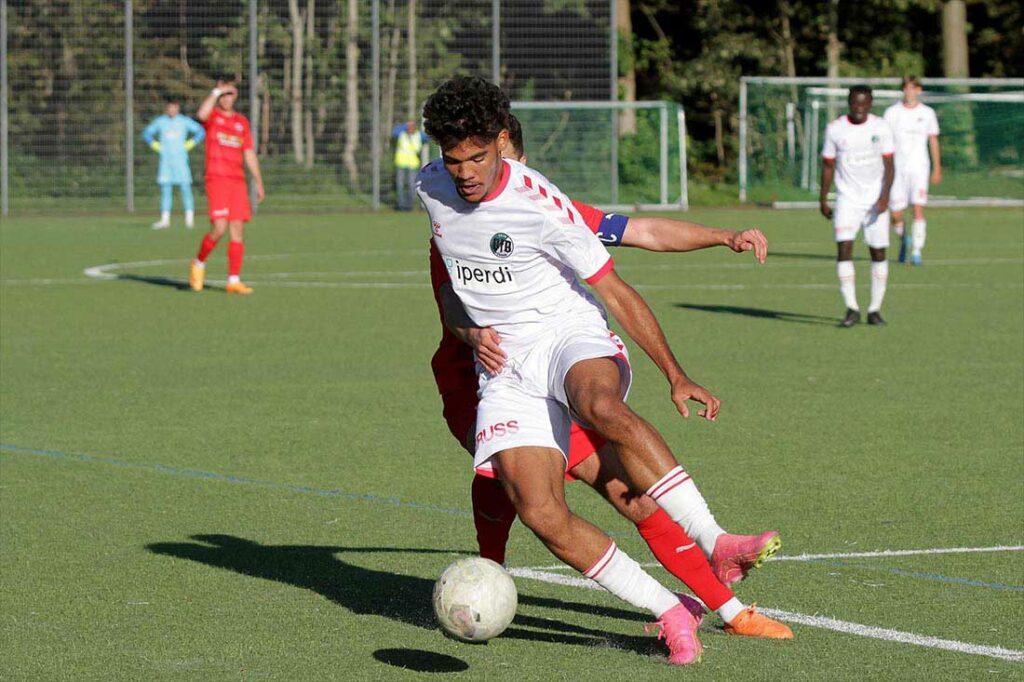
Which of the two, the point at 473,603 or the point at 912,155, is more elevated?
the point at 912,155

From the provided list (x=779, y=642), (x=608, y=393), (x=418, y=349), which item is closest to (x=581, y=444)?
(x=608, y=393)

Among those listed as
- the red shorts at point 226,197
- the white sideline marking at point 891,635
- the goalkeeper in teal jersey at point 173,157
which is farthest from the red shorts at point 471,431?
the goalkeeper in teal jersey at point 173,157

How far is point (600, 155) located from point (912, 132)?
48.7ft

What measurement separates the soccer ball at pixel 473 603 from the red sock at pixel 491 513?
33.6 inches

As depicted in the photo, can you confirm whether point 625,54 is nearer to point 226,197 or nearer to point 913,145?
point 913,145

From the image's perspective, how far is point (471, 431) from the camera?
6.42 m

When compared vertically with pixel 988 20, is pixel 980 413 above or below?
below

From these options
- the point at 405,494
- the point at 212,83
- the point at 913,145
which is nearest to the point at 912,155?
the point at 913,145

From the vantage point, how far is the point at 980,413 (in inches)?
451

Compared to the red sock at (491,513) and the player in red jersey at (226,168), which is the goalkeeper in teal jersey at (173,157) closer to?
the player in red jersey at (226,168)

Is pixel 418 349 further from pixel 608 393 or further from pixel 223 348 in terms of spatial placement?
pixel 608 393

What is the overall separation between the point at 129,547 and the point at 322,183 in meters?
30.1

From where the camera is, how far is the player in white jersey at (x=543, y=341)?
18.9 ft

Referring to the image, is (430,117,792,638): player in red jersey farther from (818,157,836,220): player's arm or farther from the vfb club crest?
(818,157,836,220): player's arm
